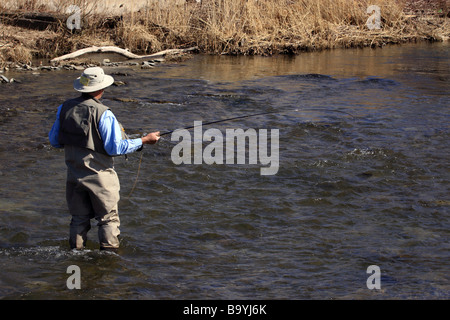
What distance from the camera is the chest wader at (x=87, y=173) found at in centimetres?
465

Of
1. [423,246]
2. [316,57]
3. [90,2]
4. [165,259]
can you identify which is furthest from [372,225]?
[90,2]

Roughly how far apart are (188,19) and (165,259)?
12.7 meters

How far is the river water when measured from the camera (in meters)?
4.80

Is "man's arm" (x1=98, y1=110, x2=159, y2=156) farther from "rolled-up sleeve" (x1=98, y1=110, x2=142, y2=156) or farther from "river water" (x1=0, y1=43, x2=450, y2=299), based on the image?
"river water" (x1=0, y1=43, x2=450, y2=299)

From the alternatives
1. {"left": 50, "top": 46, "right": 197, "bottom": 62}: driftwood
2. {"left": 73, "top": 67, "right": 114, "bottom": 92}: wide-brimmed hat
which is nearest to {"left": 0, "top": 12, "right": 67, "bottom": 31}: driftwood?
{"left": 50, "top": 46, "right": 197, "bottom": 62}: driftwood

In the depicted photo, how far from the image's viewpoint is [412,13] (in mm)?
21578

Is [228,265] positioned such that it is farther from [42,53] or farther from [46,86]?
[42,53]

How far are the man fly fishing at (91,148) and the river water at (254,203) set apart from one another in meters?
0.39
